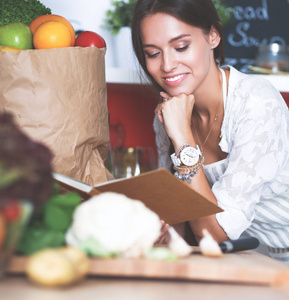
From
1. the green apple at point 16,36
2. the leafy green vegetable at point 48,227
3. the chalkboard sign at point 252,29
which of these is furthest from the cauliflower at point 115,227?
the chalkboard sign at point 252,29

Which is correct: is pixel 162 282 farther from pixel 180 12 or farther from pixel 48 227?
pixel 180 12

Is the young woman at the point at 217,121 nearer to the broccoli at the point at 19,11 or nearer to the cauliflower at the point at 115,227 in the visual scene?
the broccoli at the point at 19,11

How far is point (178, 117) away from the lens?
49.3 inches

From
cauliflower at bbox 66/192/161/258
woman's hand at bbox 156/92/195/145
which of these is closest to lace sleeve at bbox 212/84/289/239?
woman's hand at bbox 156/92/195/145

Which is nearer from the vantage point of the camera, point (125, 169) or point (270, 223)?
point (270, 223)

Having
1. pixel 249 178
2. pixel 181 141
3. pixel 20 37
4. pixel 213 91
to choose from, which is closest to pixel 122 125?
pixel 213 91

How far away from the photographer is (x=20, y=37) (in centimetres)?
89

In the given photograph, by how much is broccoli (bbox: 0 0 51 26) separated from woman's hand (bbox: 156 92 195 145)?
18.0 inches

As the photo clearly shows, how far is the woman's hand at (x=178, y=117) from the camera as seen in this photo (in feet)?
3.98

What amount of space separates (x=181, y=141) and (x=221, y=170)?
0.75 ft

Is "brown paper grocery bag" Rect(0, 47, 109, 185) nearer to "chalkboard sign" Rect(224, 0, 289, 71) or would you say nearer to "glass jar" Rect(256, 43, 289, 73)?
"glass jar" Rect(256, 43, 289, 73)

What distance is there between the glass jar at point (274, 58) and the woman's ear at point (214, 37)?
2.49ft

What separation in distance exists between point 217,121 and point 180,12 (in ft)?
1.27

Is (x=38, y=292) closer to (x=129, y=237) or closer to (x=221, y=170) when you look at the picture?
(x=129, y=237)
